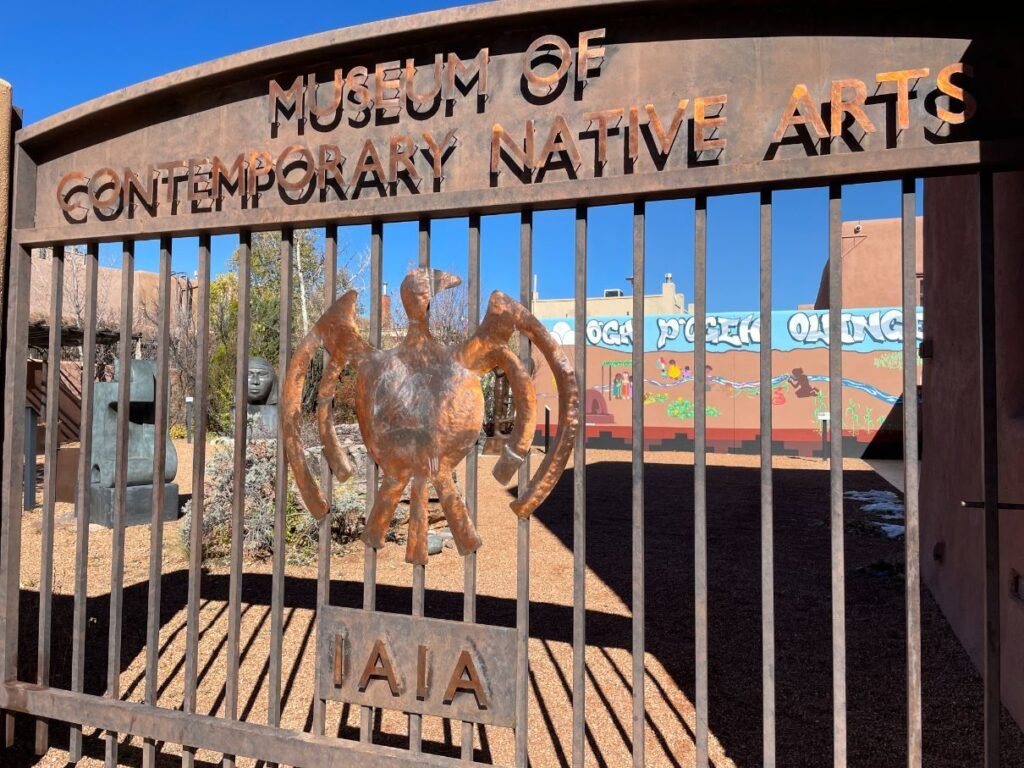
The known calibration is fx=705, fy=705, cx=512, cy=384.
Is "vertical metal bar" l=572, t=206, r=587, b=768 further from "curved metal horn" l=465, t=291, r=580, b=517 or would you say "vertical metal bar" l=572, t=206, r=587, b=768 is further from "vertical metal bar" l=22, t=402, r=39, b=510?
"vertical metal bar" l=22, t=402, r=39, b=510

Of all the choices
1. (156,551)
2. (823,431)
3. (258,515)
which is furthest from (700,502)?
(823,431)

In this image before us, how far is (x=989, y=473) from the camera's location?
79.1 inches

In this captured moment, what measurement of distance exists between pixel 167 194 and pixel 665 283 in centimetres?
4752

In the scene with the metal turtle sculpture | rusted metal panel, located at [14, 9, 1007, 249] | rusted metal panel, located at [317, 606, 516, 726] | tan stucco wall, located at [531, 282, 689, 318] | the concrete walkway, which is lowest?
the concrete walkway

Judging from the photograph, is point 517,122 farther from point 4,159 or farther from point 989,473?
point 4,159

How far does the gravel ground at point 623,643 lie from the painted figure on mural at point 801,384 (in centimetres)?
1040

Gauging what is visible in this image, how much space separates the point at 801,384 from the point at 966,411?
14.7m

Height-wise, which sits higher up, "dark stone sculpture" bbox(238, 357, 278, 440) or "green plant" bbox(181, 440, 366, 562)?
"dark stone sculpture" bbox(238, 357, 278, 440)

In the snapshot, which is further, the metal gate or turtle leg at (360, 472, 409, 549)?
turtle leg at (360, 472, 409, 549)

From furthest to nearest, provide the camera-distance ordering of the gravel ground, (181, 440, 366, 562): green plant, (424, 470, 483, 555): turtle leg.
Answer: (181, 440, 366, 562): green plant, the gravel ground, (424, 470, 483, 555): turtle leg

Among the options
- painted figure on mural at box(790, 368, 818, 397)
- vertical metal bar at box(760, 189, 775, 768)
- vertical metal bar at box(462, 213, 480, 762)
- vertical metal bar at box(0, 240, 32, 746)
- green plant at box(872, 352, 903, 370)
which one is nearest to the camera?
vertical metal bar at box(760, 189, 775, 768)

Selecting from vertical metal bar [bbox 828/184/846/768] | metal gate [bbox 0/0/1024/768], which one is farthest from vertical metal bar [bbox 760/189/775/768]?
vertical metal bar [bbox 828/184/846/768]

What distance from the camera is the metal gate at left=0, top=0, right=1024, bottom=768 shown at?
2064mm

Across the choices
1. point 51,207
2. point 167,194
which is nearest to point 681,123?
point 167,194
